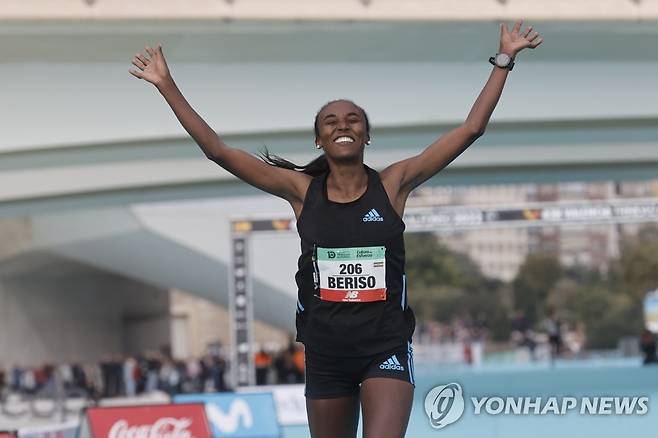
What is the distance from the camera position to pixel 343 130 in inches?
188

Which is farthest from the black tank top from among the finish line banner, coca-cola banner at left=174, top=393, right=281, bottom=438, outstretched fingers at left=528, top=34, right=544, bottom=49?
the finish line banner

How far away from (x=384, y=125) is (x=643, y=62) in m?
3.61

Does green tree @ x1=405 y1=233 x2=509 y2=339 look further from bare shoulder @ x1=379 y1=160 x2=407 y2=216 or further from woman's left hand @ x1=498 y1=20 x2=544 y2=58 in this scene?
bare shoulder @ x1=379 y1=160 x2=407 y2=216

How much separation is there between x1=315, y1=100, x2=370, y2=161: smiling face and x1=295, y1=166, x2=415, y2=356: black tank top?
19 cm

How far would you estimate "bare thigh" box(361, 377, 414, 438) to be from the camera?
181 inches

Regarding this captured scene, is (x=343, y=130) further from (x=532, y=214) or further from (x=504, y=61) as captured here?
(x=532, y=214)

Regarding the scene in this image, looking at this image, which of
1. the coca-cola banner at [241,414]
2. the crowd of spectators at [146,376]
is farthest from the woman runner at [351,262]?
the crowd of spectators at [146,376]

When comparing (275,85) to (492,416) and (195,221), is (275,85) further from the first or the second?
(195,221)

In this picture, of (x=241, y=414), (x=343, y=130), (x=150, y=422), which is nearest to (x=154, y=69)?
(x=343, y=130)

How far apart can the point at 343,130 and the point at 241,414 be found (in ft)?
29.9
